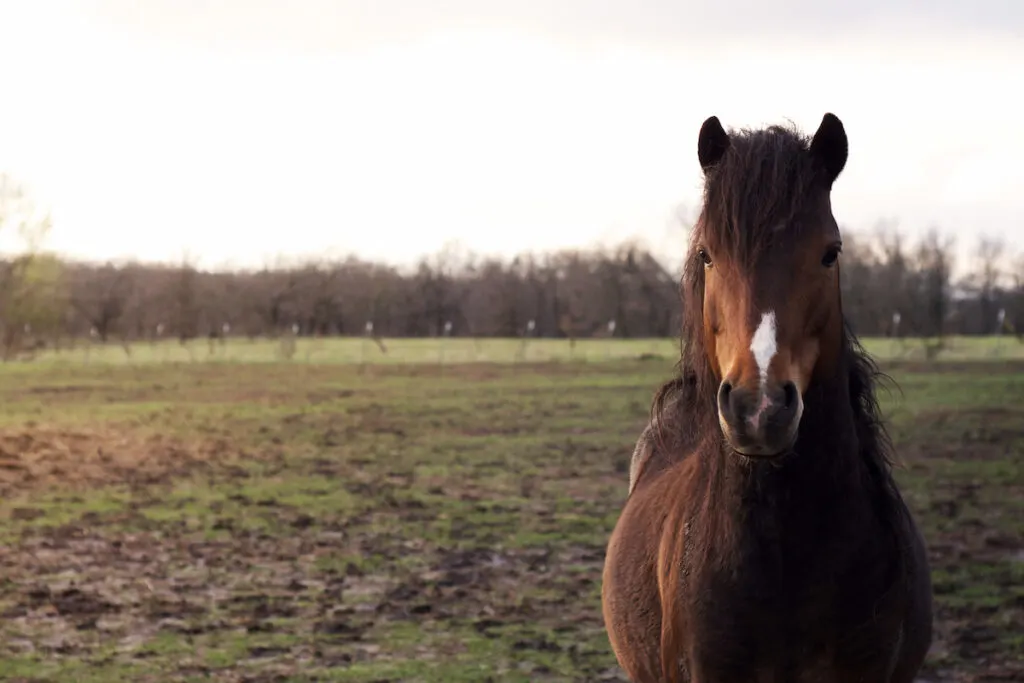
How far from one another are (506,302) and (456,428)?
1162 inches

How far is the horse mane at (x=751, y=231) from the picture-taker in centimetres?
247

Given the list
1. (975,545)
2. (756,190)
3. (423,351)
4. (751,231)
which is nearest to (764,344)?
(751,231)

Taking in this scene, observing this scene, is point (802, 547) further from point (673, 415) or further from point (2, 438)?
point (2, 438)

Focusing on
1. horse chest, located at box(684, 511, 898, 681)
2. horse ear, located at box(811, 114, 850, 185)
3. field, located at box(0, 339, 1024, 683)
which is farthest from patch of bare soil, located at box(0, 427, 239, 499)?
horse ear, located at box(811, 114, 850, 185)

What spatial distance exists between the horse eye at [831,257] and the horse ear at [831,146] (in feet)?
0.69

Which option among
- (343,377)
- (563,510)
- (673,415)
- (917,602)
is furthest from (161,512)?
(343,377)

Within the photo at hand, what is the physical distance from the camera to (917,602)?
2.72 meters

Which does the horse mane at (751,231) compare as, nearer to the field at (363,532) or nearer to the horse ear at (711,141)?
the horse ear at (711,141)

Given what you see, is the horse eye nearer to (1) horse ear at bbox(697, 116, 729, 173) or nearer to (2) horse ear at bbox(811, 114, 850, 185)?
(2) horse ear at bbox(811, 114, 850, 185)

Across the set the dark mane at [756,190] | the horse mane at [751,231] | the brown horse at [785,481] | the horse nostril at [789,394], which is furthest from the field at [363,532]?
the horse nostril at [789,394]

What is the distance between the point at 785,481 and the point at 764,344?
0.45 meters

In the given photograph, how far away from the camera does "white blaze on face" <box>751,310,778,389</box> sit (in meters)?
2.26

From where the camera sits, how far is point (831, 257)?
8.22 ft

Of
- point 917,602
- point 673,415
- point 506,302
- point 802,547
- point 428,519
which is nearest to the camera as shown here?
point 802,547
